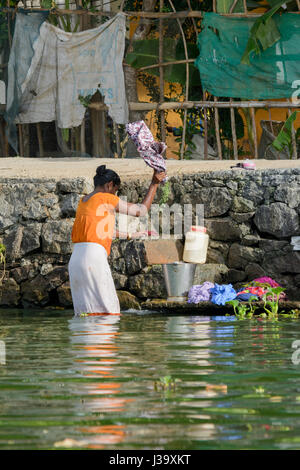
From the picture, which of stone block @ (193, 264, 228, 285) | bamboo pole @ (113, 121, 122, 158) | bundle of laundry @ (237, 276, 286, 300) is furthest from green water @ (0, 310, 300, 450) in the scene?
bamboo pole @ (113, 121, 122, 158)

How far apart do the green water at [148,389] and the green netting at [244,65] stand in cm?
880

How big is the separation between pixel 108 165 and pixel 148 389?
32.1 ft

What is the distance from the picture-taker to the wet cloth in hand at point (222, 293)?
1020 cm

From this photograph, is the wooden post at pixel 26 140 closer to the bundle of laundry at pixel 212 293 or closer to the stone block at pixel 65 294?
the stone block at pixel 65 294

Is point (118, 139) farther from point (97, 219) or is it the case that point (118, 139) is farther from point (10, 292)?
point (97, 219)

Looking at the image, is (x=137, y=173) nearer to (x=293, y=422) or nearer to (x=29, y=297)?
(x=29, y=297)

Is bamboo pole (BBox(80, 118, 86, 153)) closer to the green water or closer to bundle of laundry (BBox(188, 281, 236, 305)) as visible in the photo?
bundle of laundry (BBox(188, 281, 236, 305))

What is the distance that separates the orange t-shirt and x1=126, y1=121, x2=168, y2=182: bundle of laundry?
0.70 meters

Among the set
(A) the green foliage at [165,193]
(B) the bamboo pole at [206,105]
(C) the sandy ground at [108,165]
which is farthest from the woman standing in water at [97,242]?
(B) the bamboo pole at [206,105]

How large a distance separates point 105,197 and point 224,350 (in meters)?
2.41

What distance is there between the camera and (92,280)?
823cm

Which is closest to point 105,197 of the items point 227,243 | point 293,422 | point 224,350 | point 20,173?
point 224,350

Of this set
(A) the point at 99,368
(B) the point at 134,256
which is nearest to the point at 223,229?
(B) the point at 134,256

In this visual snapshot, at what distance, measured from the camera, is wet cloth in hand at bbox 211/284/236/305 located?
33.5 ft
